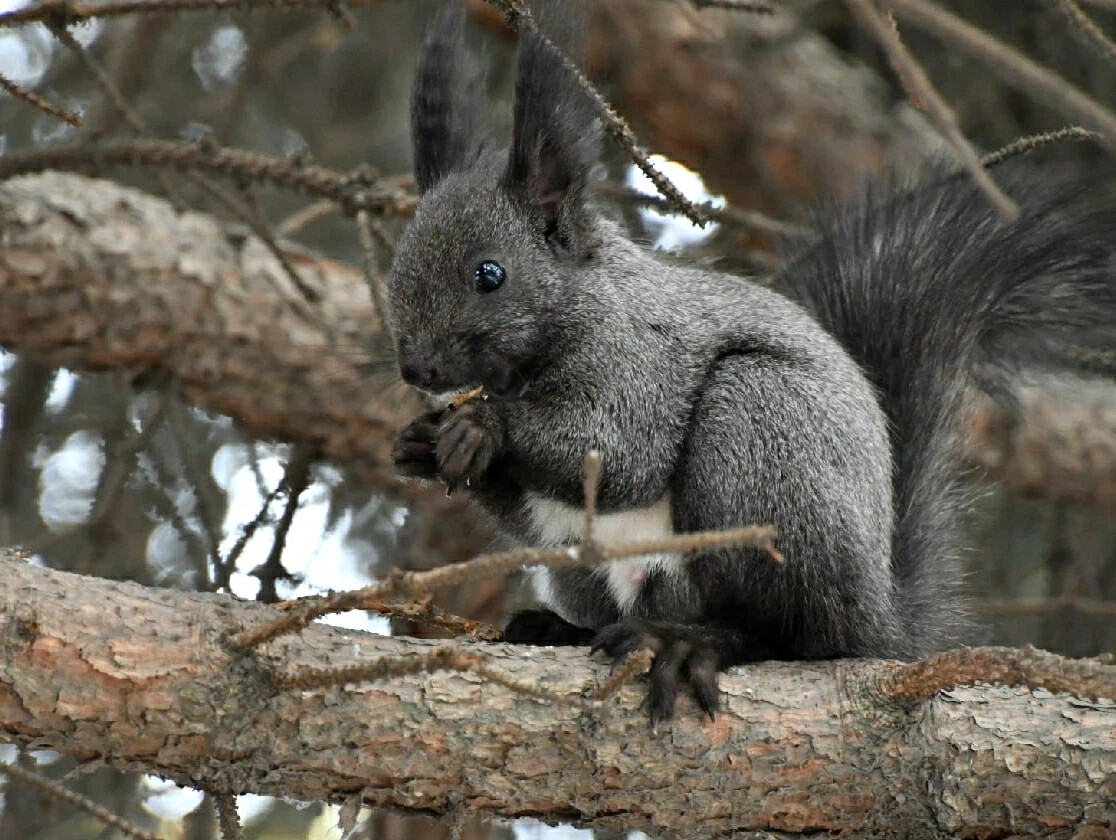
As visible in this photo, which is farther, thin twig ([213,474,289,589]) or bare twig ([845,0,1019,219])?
thin twig ([213,474,289,589])

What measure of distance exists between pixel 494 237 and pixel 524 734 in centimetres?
73

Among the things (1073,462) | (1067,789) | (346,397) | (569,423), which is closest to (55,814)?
(346,397)

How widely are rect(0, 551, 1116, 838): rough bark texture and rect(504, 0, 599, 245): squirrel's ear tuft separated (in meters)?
0.70

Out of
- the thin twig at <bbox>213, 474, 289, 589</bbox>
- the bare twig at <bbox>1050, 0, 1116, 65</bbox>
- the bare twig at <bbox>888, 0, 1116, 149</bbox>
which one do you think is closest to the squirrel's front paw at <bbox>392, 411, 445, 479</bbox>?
A: the thin twig at <bbox>213, 474, 289, 589</bbox>

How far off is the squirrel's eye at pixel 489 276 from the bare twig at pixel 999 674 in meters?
0.75

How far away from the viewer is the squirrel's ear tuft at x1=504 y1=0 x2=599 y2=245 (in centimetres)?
169

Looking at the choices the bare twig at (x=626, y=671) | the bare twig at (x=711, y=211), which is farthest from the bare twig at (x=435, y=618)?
the bare twig at (x=711, y=211)

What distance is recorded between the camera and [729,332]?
200 cm

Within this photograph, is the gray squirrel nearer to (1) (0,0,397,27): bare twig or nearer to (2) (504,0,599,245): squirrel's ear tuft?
(2) (504,0,599,245): squirrel's ear tuft

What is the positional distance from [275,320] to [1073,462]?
72.0 inches

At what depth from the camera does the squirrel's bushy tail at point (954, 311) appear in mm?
2084

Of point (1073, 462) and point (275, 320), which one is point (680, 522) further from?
point (1073, 462)

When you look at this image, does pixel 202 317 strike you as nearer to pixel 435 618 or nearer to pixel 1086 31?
pixel 435 618

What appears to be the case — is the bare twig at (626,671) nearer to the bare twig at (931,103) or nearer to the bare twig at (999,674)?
the bare twig at (999,674)
